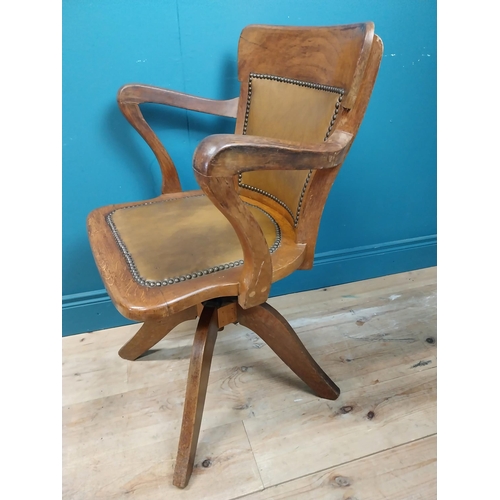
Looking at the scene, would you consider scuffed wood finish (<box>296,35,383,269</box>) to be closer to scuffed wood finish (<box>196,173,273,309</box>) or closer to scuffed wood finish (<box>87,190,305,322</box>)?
scuffed wood finish (<box>87,190,305,322</box>)

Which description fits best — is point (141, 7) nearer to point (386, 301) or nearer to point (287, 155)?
point (287, 155)

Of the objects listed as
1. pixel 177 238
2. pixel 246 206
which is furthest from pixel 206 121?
pixel 246 206

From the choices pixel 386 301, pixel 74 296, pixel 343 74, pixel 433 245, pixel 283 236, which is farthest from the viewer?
pixel 433 245

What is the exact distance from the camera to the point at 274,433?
0.94 m

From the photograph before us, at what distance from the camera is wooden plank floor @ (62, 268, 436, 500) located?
2.76 feet

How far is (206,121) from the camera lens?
44.8 inches

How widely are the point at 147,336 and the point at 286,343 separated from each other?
0.41 meters

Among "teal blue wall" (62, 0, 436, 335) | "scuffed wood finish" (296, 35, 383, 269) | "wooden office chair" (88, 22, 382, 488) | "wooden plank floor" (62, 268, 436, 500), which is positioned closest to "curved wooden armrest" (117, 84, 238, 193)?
"wooden office chair" (88, 22, 382, 488)

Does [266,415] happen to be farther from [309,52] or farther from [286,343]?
[309,52]

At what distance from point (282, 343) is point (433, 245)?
35.8 inches

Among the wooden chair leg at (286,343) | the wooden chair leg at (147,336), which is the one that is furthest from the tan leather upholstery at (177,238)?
the wooden chair leg at (147,336)

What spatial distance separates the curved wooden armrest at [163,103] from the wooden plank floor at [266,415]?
531 mm

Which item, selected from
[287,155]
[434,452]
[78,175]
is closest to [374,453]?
[434,452]

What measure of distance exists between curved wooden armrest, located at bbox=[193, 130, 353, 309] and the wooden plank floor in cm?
43
